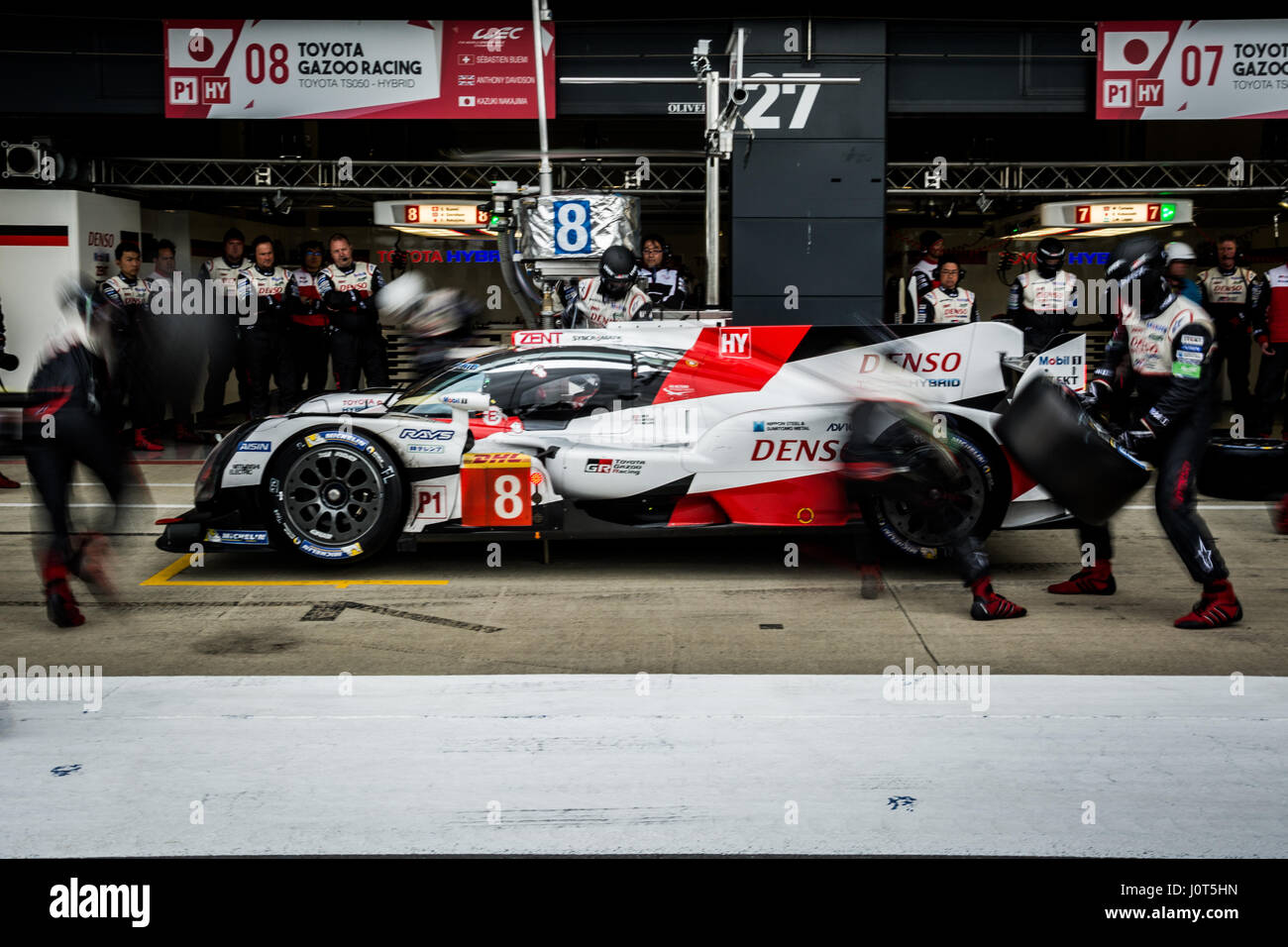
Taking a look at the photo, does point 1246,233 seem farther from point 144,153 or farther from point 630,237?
point 144,153

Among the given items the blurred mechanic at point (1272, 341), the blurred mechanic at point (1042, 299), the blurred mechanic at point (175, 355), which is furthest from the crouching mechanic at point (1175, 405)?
the blurred mechanic at point (175, 355)

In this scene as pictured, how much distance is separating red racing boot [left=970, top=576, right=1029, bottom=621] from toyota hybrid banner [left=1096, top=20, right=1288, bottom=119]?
8594mm

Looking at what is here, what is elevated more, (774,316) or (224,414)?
(774,316)

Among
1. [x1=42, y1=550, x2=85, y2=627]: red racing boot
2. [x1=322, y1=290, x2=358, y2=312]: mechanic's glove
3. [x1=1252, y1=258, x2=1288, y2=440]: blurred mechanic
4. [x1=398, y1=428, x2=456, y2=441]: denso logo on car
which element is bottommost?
[x1=42, y1=550, x2=85, y2=627]: red racing boot

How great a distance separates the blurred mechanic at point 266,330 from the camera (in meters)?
12.3

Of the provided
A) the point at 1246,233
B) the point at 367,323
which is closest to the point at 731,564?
the point at 367,323

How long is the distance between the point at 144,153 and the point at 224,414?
3208 mm

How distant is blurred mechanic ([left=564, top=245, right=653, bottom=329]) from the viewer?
8.77 metres

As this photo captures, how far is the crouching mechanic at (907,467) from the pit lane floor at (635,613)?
0.16 meters

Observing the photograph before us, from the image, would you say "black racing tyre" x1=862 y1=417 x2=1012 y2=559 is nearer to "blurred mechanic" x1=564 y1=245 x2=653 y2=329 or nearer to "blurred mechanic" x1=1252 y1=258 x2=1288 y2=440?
"blurred mechanic" x1=564 y1=245 x2=653 y2=329

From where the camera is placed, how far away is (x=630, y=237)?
29.9 feet
